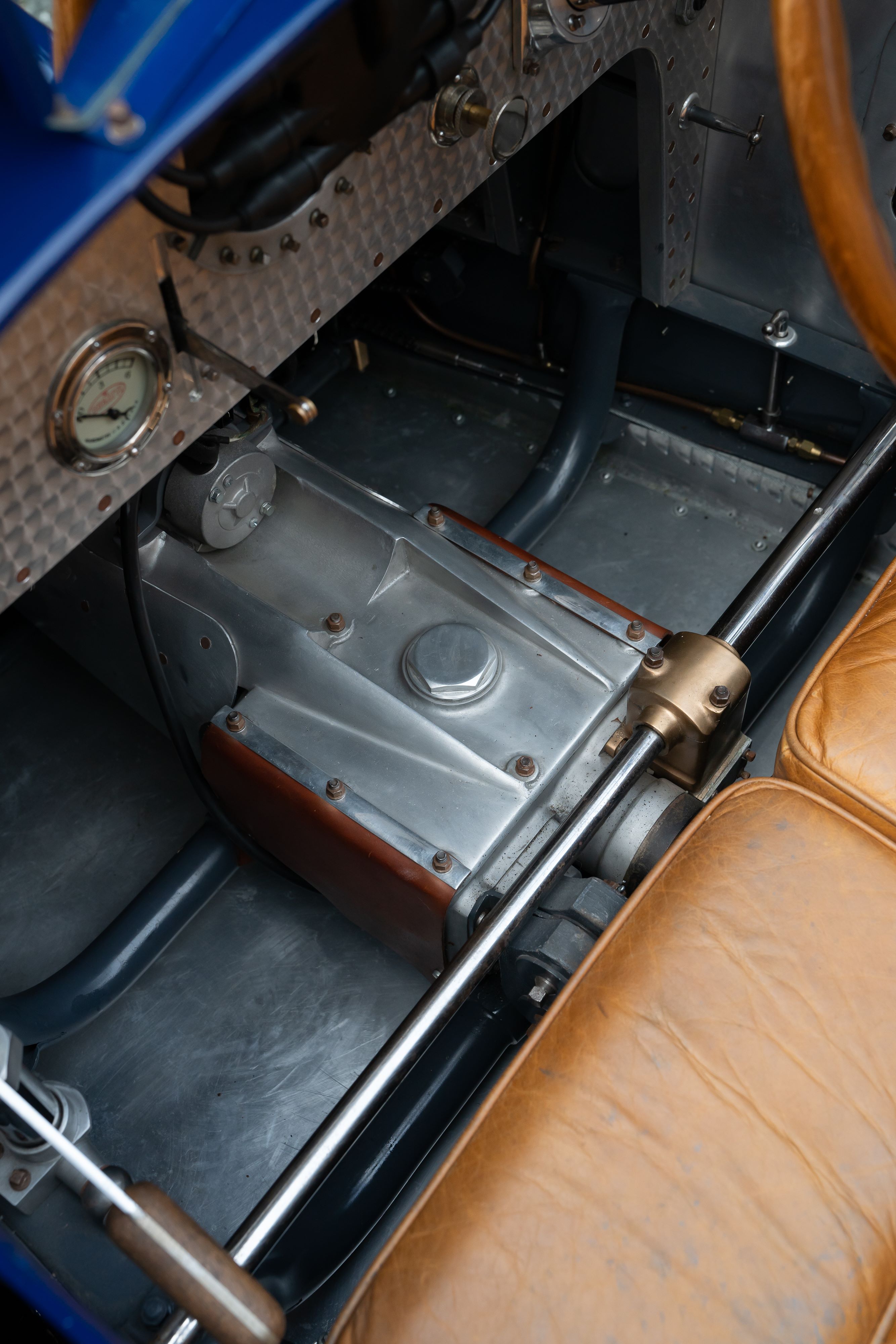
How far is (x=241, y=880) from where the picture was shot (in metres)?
1.77

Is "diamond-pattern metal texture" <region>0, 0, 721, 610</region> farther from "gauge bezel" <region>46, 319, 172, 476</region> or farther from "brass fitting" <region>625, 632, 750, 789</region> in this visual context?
"brass fitting" <region>625, 632, 750, 789</region>

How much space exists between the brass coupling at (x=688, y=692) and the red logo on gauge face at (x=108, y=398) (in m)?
0.67

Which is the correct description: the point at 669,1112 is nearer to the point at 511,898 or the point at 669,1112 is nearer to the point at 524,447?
the point at 511,898

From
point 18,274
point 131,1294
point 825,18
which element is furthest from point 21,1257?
point 825,18

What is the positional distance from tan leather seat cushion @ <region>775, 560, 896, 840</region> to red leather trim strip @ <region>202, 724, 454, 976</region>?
434 mm

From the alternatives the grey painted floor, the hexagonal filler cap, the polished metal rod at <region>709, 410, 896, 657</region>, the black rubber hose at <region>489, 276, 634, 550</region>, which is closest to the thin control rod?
the grey painted floor

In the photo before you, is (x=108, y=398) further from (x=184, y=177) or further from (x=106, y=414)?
(x=184, y=177)

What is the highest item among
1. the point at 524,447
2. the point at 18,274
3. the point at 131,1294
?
the point at 524,447

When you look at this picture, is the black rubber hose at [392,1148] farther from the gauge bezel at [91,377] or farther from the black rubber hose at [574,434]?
the black rubber hose at [574,434]

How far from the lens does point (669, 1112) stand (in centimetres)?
96

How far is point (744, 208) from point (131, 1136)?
1726mm

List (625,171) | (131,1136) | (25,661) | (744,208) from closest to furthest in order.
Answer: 1. (131,1136)
2. (744,208)
3. (625,171)
4. (25,661)

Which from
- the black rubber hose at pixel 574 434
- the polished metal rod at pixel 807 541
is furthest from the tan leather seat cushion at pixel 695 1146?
the black rubber hose at pixel 574 434

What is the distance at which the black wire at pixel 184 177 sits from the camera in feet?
2.68
